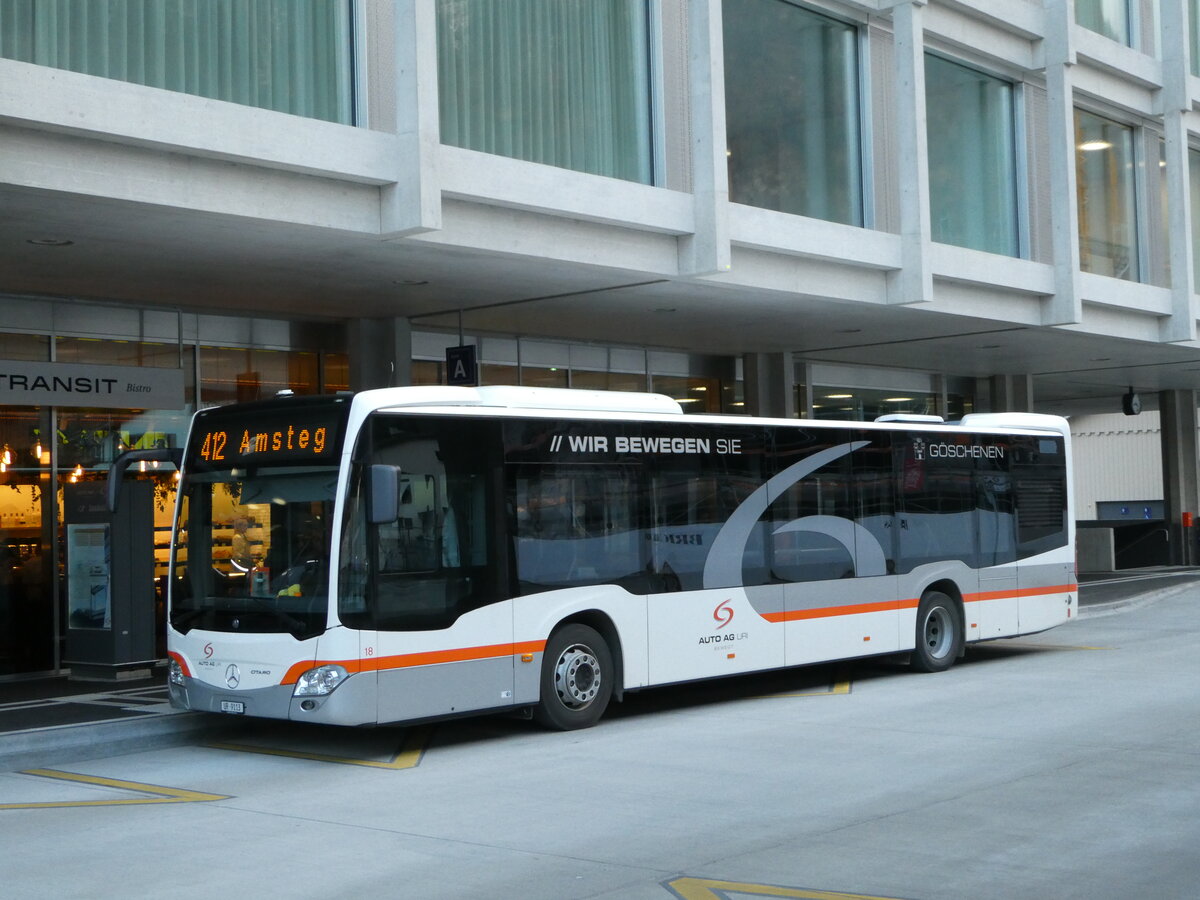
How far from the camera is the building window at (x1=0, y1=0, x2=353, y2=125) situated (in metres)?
11.8

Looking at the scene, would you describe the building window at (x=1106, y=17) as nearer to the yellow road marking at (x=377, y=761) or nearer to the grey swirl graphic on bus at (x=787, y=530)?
Answer: the grey swirl graphic on bus at (x=787, y=530)

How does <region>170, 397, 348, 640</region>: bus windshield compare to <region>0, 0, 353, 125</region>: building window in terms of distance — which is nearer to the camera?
<region>170, 397, 348, 640</region>: bus windshield

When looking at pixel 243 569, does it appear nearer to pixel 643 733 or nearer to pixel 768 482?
pixel 643 733

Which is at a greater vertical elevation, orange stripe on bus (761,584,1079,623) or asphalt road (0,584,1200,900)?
orange stripe on bus (761,584,1079,623)

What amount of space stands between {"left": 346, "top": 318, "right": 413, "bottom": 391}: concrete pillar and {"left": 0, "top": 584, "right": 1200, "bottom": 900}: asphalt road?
7.02 meters

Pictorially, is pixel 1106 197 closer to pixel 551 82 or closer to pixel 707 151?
pixel 707 151

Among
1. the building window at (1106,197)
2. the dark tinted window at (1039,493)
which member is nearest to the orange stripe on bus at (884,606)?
the dark tinted window at (1039,493)

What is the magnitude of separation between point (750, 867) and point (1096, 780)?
10.6 feet

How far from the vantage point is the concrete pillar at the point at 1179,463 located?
35.5 meters

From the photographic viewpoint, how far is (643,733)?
1212cm

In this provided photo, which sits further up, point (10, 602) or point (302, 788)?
point (10, 602)

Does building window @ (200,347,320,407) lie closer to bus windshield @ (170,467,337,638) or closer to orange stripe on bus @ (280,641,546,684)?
bus windshield @ (170,467,337,638)

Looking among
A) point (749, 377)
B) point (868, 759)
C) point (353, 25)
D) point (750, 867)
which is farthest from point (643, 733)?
point (749, 377)

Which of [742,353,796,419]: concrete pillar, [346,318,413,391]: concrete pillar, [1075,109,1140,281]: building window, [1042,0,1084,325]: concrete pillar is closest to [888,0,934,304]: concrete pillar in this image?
[1042,0,1084,325]: concrete pillar
